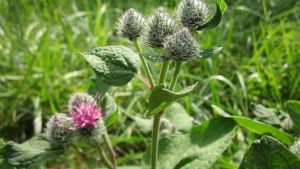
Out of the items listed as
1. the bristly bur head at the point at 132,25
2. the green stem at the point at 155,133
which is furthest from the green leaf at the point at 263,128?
the bristly bur head at the point at 132,25

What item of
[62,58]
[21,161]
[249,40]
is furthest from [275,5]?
[21,161]

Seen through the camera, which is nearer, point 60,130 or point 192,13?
point 192,13

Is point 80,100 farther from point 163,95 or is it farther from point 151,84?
point 163,95

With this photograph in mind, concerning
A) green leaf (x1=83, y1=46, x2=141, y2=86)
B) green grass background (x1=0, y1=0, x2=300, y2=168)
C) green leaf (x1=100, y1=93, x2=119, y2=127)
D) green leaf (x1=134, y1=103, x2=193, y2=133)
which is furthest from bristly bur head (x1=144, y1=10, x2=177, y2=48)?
green grass background (x1=0, y1=0, x2=300, y2=168)

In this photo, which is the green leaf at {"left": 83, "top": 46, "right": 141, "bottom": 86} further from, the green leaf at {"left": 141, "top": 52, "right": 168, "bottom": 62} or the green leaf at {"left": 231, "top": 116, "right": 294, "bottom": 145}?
the green leaf at {"left": 231, "top": 116, "right": 294, "bottom": 145}

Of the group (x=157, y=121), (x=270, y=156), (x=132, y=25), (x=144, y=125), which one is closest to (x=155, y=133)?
(x=157, y=121)

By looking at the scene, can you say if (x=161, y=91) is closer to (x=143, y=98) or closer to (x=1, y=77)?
(x=143, y=98)
